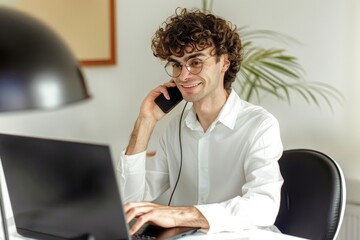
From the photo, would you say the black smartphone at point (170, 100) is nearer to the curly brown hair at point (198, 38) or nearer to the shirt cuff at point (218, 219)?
the curly brown hair at point (198, 38)

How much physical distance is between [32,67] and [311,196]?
3.79 feet

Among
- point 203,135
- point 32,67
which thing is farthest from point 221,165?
point 32,67

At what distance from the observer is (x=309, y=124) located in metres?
2.39

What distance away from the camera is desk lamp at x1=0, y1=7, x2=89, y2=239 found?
0.80m

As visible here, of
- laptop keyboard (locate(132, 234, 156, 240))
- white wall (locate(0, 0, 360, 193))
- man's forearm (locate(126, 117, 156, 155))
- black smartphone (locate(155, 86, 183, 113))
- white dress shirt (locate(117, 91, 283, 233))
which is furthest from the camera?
white wall (locate(0, 0, 360, 193))

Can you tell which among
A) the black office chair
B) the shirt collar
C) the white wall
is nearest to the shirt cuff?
the black office chair

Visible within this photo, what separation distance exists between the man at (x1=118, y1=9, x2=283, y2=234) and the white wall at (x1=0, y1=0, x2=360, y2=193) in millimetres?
470

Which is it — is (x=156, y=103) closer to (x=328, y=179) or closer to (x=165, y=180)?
(x=165, y=180)

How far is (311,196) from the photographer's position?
69.1 inches

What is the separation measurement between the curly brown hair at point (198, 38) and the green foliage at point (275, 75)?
368 mm

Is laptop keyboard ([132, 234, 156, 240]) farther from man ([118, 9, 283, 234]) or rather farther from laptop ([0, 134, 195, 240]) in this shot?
man ([118, 9, 283, 234])

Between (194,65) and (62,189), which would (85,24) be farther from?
(62,189)

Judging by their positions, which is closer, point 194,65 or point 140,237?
point 140,237

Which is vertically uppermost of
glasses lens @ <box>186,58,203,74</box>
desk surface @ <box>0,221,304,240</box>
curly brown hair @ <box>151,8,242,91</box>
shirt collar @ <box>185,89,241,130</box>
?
curly brown hair @ <box>151,8,242,91</box>
